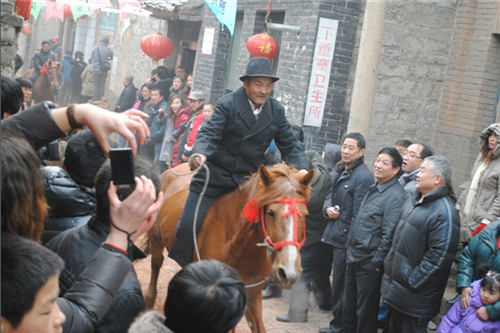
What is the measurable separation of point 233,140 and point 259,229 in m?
1.04

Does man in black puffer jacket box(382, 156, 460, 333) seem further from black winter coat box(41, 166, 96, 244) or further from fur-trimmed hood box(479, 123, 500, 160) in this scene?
black winter coat box(41, 166, 96, 244)

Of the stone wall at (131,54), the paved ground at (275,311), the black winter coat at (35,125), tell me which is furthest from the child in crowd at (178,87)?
the black winter coat at (35,125)

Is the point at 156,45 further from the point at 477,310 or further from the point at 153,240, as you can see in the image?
the point at 477,310

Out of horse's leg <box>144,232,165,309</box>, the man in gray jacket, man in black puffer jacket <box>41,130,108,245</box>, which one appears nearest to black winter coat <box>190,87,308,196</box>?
the man in gray jacket

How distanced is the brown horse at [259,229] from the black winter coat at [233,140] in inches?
7.7

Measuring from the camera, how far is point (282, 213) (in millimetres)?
5102

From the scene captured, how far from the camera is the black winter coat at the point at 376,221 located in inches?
260

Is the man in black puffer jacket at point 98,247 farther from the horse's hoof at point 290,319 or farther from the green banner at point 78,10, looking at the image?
the green banner at point 78,10

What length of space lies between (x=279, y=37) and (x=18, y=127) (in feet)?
36.6

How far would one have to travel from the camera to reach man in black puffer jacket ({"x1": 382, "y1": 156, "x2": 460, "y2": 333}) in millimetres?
5867

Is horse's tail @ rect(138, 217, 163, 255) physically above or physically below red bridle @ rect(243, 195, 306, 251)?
below

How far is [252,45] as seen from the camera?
12.3m

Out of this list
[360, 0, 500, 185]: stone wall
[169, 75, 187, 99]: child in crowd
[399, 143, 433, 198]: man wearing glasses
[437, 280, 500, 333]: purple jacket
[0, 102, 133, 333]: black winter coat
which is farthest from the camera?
[169, 75, 187, 99]: child in crowd

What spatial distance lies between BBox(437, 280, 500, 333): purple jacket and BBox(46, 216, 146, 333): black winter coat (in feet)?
11.6
